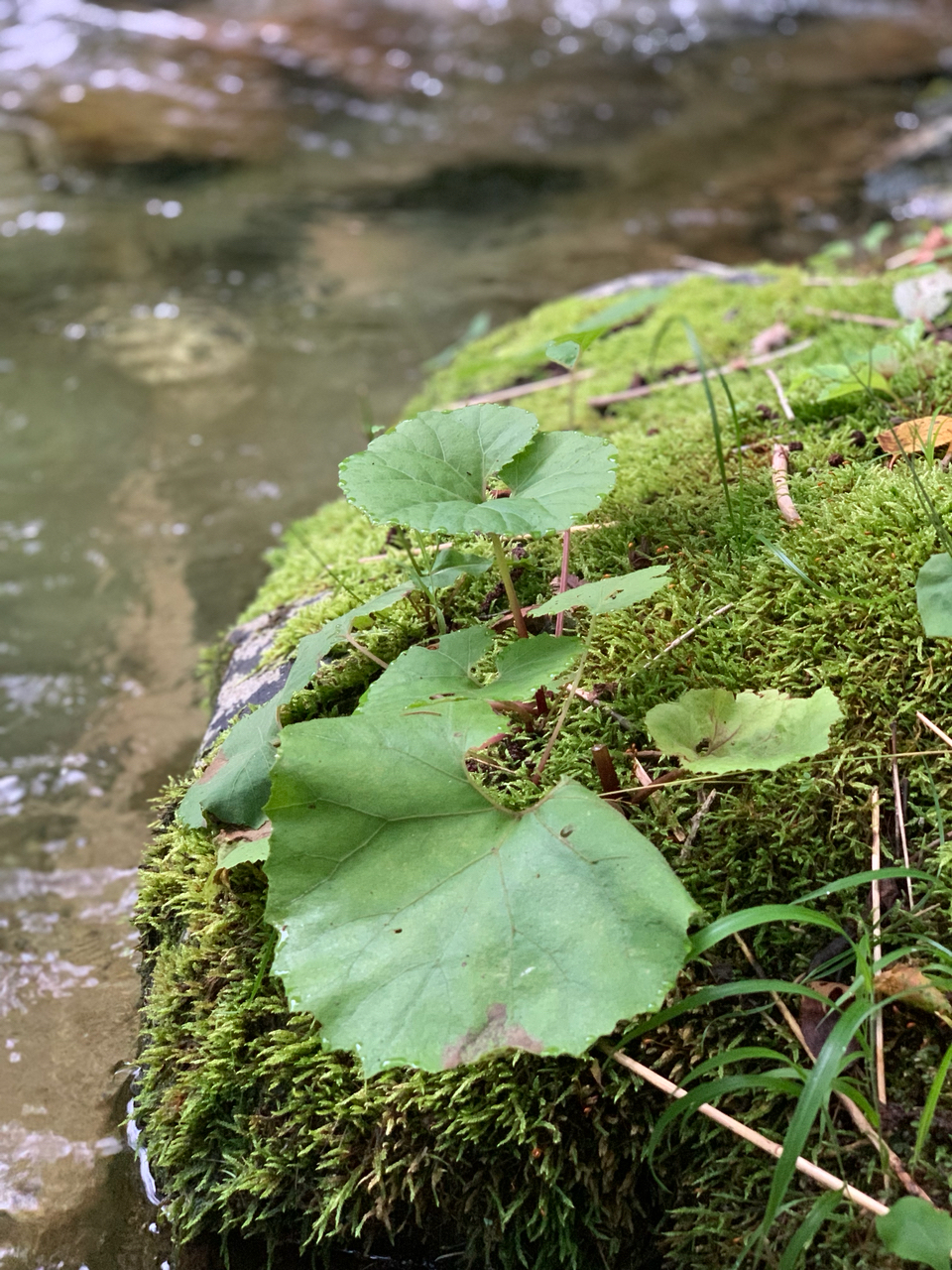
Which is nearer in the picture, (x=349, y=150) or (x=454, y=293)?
(x=454, y=293)

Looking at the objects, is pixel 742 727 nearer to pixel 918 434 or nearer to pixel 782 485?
pixel 782 485

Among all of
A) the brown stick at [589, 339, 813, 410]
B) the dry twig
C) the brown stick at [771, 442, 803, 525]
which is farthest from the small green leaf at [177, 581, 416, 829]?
the brown stick at [589, 339, 813, 410]

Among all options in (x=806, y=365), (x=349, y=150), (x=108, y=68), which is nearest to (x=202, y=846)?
(x=806, y=365)

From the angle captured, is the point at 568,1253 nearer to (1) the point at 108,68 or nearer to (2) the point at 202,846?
(2) the point at 202,846

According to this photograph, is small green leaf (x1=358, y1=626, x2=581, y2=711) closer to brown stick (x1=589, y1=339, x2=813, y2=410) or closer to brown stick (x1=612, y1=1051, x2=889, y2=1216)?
brown stick (x1=612, y1=1051, x2=889, y2=1216)

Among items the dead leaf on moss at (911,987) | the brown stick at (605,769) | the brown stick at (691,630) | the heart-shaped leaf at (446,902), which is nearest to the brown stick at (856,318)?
the brown stick at (691,630)

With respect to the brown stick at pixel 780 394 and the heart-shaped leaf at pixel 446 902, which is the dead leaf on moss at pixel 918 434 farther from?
the heart-shaped leaf at pixel 446 902
